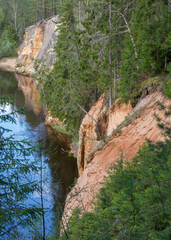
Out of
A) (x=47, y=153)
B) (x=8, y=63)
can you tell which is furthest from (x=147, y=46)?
(x=8, y=63)

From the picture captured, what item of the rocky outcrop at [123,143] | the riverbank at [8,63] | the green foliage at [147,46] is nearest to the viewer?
the rocky outcrop at [123,143]

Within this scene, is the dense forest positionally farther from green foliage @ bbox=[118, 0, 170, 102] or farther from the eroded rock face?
the eroded rock face

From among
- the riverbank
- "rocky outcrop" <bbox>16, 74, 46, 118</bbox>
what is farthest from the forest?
the riverbank

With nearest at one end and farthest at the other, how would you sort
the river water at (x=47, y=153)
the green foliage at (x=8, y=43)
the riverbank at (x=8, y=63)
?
the river water at (x=47, y=153) < the riverbank at (x=8, y=63) < the green foliage at (x=8, y=43)

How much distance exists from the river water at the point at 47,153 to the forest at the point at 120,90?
32.9 inches

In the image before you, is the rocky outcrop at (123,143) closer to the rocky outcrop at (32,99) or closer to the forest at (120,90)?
the forest at (120,90)

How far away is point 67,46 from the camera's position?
18.1 m

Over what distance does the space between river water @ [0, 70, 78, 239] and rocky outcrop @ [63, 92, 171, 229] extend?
0.89 meters

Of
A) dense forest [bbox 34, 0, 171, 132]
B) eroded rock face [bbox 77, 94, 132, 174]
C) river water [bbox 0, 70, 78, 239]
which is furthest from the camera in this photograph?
eroded rock face [bbox 77, 94, 132, 174]

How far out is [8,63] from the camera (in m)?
57.4

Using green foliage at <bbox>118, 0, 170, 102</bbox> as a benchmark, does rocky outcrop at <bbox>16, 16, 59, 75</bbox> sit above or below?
below

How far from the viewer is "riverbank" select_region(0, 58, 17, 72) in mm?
55750

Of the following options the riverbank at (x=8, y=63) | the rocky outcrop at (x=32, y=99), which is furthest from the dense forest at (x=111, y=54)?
the riverbank at (x=8, y=63)

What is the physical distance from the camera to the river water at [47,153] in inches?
271
